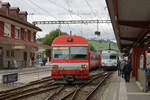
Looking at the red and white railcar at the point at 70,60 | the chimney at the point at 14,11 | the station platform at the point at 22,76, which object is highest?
the chimney at the point at 14,11

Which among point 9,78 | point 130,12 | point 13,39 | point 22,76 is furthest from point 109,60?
point 130,12

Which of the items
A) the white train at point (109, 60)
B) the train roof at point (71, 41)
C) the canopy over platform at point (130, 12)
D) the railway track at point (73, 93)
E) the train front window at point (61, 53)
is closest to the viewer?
the canopy over platform at point (130, 12)

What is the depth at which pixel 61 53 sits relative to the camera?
14898 mm

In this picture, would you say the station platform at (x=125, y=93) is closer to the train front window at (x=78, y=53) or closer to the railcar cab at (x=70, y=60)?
the railcar cab at (x=70, y=60)

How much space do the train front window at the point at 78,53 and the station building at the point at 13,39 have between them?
1184 centimetres

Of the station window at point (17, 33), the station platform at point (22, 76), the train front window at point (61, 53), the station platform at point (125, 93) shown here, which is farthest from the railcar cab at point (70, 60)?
the station window at point (17, 33)

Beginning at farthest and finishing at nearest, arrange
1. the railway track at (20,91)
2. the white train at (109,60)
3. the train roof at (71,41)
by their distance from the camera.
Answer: the white train at (109,60) → the train roof at (71,41) → the railway track at (20,91)

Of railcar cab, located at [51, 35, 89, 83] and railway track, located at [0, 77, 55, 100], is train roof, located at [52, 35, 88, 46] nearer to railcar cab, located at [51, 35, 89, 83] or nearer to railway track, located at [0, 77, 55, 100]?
railcar cab, located at [51, 35, 89, 83]

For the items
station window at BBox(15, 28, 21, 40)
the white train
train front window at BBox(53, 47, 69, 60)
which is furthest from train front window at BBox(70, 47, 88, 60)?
station window at BBox(15, 28, 21, 40)

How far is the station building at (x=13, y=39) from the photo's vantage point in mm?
29634

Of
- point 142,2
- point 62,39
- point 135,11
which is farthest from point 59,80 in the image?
point 142,2

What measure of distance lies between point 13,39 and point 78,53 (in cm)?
1554

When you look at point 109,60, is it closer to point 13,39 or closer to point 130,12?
point 13,39

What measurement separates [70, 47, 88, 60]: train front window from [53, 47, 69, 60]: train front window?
30 centimetres
